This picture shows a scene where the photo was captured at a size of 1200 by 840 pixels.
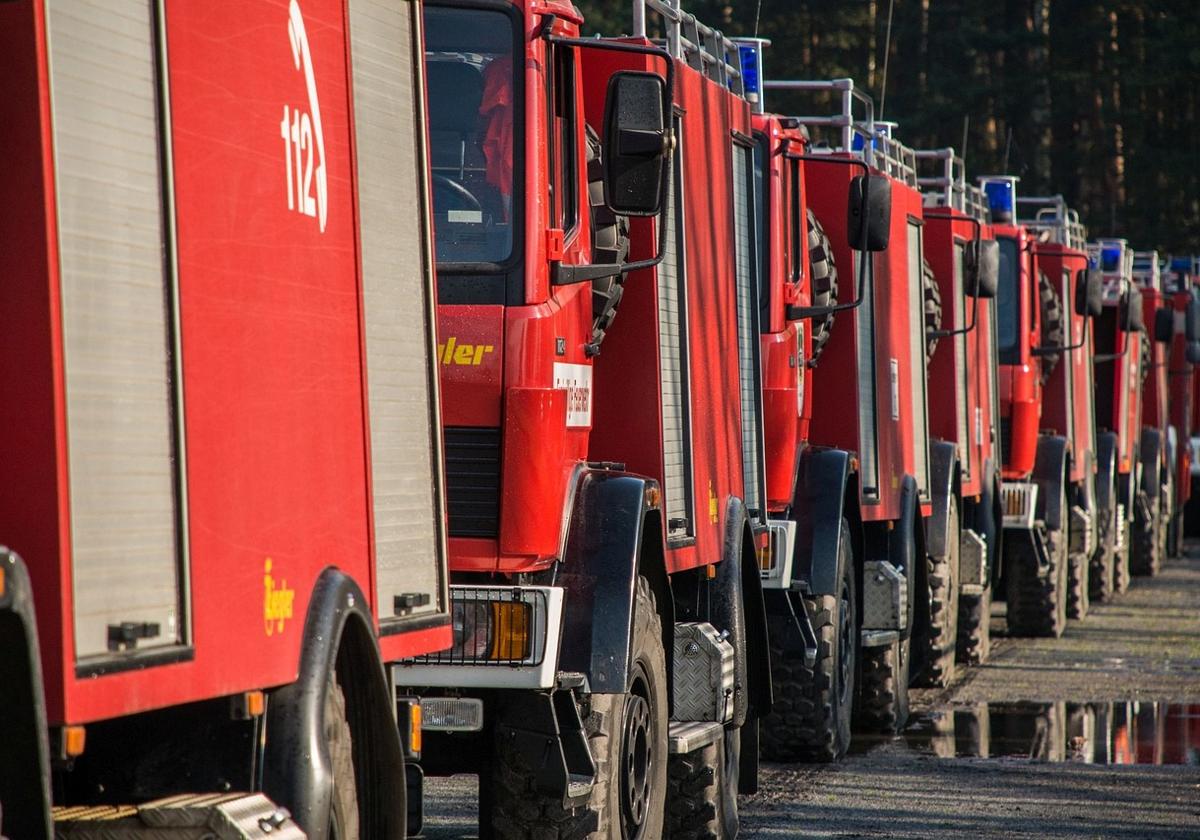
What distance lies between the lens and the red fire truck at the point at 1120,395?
2506 centimetres

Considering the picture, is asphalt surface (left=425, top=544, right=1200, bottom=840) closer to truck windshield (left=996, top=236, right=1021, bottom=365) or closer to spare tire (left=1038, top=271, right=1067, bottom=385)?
truck windshield (left=996, top=236, right=1021, bottom=365)

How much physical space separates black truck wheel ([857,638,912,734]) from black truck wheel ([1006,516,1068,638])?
6.03 meters

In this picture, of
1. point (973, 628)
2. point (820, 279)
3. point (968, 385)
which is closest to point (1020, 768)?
point (820, 279)

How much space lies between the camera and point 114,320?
4.17m

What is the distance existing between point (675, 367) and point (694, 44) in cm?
168

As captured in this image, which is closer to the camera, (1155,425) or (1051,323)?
(1051,323)

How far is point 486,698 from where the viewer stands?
7418mm

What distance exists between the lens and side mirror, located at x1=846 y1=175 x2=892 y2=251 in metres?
12.1

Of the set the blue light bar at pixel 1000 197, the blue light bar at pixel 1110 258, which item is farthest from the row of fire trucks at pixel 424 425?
the blue light bar at pixel 1110 258

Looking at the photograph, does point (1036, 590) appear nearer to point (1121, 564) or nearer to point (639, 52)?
point (1121, 564)

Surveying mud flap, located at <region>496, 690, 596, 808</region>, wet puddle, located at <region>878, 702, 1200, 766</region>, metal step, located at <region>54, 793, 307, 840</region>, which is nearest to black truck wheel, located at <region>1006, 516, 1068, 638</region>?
wet puddle, located at <region>878, 702, 1200, 766</region>

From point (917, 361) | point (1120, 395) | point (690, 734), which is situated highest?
Result: point (917, 361)

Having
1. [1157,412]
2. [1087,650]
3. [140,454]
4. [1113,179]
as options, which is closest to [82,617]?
[140,454]

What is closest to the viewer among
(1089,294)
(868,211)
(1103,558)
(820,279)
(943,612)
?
(868,211)
